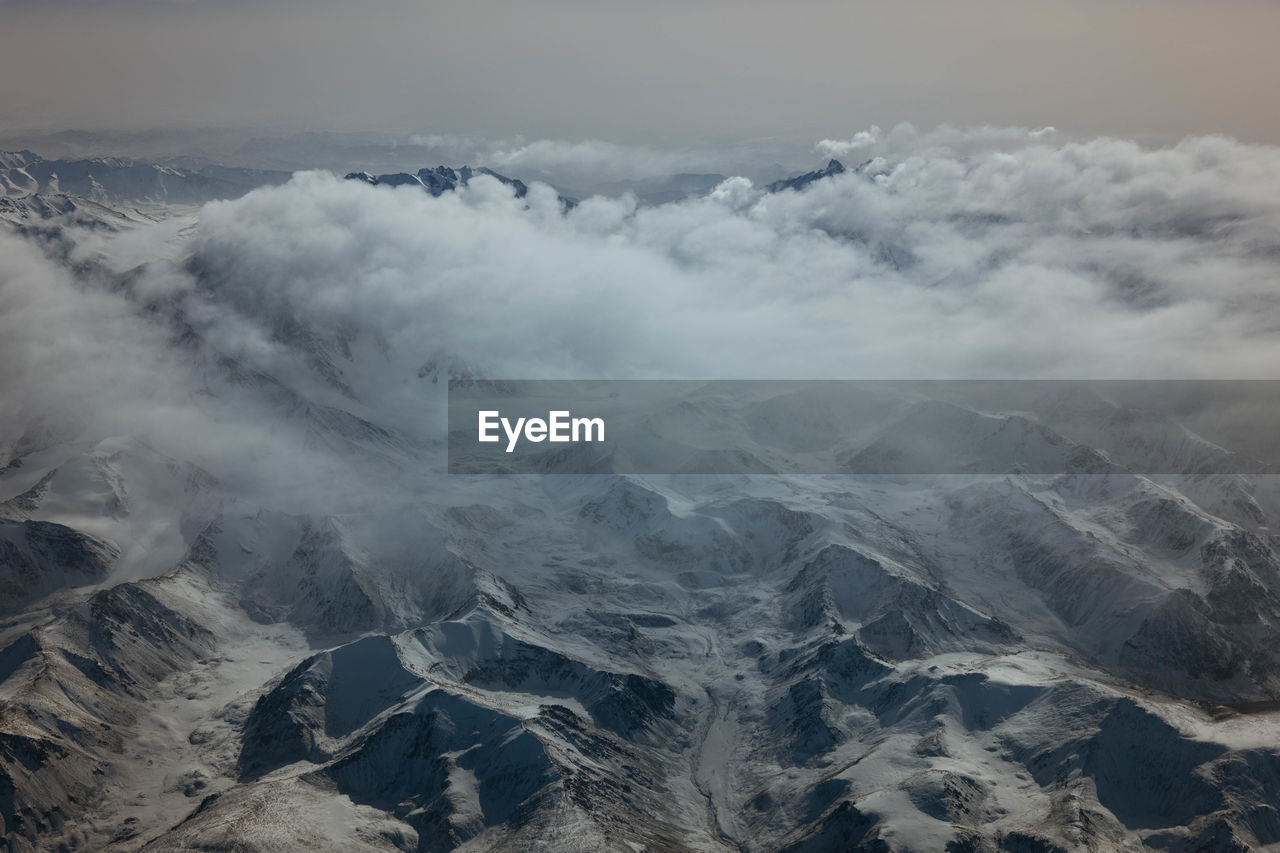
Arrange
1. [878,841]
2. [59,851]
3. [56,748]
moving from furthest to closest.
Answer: [56,748] < [59,851] < [878,841]

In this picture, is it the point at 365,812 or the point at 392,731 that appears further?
the point at 392,731

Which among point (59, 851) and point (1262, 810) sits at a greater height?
point (1262, 810)

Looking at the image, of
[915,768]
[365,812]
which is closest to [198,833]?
[365,812]

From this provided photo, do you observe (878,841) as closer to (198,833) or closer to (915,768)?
(915,768)

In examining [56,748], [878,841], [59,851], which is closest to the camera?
[878,841]

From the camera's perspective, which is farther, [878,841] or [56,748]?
[56,748]

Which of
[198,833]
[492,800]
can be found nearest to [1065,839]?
[492,800]

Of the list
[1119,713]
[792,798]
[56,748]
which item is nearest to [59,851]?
[56,748]

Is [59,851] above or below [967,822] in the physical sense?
below

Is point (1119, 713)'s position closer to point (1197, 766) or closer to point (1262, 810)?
point (1197, 766)
